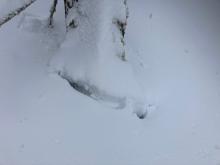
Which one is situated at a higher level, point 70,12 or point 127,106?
point 70,12

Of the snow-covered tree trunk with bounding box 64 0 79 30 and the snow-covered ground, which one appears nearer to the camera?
the snow-covered ground

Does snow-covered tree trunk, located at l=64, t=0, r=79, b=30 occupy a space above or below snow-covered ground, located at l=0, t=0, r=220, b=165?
above

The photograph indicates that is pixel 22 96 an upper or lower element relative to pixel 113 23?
lower

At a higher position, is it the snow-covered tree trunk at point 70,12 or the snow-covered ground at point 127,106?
the snow-covered tree trunk at point 70,12

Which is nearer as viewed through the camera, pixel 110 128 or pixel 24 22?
pixel 110 128

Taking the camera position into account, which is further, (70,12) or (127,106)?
(70,12)

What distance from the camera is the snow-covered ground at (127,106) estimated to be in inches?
131

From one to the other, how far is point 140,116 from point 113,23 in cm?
77

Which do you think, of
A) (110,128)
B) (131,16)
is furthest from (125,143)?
(131,16)

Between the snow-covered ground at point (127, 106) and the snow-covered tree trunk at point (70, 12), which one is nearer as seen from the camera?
the snow-covered ground at point (127, 106)

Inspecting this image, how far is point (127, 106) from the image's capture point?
3.64m

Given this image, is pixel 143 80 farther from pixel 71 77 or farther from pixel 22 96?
pixel 22 96

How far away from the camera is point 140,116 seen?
3627 mm

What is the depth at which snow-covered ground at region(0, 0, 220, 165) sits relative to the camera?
3.32 meters
